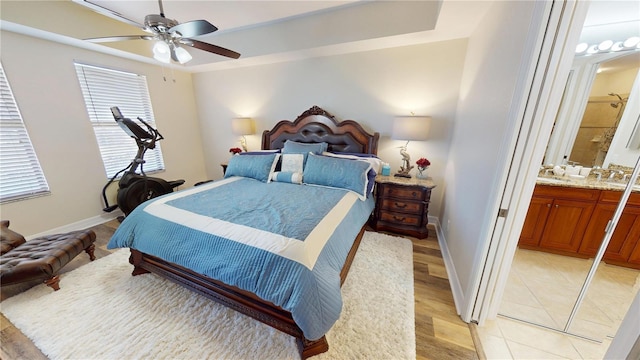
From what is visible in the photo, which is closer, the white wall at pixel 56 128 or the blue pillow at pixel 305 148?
the white wall at pixel 56 128

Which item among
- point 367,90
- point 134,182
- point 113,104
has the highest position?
point 367,90

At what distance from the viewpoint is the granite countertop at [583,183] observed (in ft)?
5.98

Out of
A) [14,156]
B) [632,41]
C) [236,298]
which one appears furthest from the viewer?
[14,156]

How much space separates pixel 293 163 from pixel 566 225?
2947 mm

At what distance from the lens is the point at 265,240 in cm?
130

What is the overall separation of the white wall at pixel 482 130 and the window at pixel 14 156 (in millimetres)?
4549

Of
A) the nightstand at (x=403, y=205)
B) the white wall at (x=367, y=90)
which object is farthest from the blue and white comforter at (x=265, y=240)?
the white wall at (x=367, y=90)

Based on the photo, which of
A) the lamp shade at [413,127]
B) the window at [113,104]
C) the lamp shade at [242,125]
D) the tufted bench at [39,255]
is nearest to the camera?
the tufted bench at [39,255]

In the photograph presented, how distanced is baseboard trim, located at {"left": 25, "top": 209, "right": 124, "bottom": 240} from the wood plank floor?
92cm

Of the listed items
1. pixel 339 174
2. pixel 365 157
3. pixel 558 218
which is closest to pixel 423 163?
pixel 365 157

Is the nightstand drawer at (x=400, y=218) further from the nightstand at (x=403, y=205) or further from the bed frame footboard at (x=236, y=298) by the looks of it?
the bed frame footboard at (x=236, y=298)

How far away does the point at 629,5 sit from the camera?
1536mm

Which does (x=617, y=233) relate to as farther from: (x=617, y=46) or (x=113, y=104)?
(x=113, y=104)

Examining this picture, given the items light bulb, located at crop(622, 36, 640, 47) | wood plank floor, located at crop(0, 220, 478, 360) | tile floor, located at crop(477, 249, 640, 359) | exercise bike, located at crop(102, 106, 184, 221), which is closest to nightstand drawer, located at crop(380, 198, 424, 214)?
wood plank floor, located at crop(0, 220, 478, 360)
